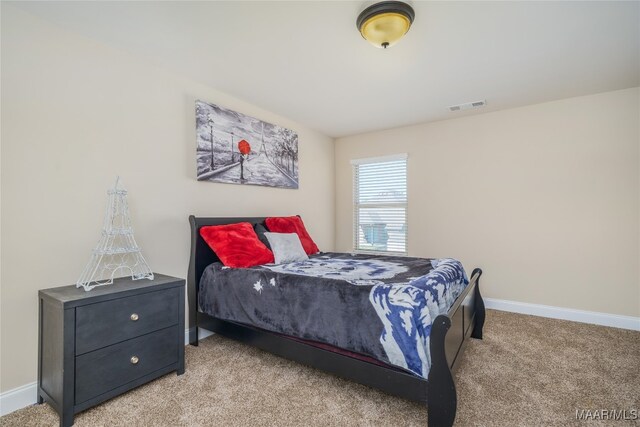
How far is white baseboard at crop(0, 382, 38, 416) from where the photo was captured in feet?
5.72

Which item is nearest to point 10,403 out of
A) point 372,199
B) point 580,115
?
point 372,199

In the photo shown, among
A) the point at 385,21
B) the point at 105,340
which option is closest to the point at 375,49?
the point at 385,21

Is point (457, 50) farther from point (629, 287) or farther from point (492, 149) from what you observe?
point (629, 287)

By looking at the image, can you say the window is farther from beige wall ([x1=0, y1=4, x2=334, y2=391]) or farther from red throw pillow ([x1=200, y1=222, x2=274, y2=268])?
beige wall ([x1=0, y1=4, x2=334, y2=391])

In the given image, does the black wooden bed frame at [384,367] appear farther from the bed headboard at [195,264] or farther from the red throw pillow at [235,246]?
the red throw pillow at [235,246]

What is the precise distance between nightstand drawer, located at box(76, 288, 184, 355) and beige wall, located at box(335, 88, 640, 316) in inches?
123

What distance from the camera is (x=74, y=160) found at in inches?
81.0

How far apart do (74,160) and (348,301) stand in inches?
80.2

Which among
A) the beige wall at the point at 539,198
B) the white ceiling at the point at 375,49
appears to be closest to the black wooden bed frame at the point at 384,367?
the beige wall at the point at 539,198

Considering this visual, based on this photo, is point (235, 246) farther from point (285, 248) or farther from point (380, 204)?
point (380, 204)

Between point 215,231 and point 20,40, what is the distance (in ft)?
5.62

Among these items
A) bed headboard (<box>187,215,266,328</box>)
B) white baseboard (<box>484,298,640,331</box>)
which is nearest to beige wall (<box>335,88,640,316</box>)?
white baseboard (<box>484,298,640,331</box>)

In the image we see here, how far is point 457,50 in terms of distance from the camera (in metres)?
2.29

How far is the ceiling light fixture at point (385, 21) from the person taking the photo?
178 cm
